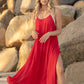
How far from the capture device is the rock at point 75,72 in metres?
4.17

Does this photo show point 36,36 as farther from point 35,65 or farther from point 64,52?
point 64,52

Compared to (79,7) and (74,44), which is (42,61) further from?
(79,7)

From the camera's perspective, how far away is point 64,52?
15.3 ft

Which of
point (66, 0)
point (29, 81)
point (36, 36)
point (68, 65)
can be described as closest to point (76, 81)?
point (68, 65)

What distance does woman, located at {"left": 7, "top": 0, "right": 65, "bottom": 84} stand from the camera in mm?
2721

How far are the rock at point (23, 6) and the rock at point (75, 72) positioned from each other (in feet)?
17.8

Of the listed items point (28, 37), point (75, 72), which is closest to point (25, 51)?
point (28, 37)

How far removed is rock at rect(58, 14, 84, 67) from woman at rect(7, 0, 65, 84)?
1674 mm

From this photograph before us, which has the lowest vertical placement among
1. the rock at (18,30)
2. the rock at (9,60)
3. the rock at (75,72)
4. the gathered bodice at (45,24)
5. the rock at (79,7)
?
the rock at (9,60)

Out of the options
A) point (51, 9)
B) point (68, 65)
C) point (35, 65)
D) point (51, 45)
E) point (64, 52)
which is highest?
point (51, 9)

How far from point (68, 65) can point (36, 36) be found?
2.00 meters

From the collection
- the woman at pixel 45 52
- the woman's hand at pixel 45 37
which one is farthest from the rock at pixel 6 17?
the woman's hand at pixel 45 37

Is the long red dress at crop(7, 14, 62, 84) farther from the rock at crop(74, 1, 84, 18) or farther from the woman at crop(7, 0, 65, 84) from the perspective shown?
the rock at crop(74, 1, 84, 18)

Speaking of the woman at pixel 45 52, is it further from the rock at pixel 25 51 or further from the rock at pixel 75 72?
the rock at pixel 25 51
